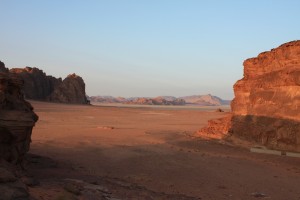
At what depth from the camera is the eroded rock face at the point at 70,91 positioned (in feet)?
200

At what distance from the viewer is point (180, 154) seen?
476 inches

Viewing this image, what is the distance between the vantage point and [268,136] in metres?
13.3

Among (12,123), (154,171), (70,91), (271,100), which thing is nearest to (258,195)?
(154,171)

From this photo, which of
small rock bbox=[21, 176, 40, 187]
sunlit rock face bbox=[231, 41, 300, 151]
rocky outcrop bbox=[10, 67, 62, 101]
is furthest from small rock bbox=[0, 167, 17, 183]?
rocky outcrop bbox=[10, 67, 62, 101]

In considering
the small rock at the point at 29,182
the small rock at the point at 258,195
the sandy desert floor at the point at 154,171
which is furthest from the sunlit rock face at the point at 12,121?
the small rock at the point at 258,195

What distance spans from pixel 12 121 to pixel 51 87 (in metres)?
61.4

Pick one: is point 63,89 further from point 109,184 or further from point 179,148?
point 109,184

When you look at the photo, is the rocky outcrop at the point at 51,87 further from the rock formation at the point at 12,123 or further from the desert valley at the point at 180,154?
the rock formation at the point at 12,123

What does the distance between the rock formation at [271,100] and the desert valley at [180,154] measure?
0.13ft

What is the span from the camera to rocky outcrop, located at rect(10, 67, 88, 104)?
195ft

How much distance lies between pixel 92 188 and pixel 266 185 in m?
4.40

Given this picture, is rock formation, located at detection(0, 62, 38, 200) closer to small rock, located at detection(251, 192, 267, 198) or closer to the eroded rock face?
small rock, located at detection(251, 192, 267, 198)

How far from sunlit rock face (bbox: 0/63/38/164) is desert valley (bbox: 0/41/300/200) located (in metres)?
0.02

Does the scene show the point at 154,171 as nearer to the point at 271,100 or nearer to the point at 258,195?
the point at 258,195
